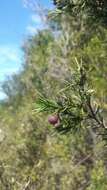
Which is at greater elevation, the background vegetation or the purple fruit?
the purple fruit

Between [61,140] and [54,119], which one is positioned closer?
[54,119]

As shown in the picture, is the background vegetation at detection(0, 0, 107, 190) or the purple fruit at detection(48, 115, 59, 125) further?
the background vegetation at detection(0, 0, 107, 190)

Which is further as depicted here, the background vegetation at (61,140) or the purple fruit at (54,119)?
the background vegetation at (61,140)

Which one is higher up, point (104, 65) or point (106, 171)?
point (104, 65)

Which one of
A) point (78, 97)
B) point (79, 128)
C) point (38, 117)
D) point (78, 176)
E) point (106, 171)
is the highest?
point (78, 97)

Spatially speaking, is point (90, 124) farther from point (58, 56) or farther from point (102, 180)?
point (58, 56)

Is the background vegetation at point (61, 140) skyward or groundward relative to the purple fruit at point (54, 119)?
groundward

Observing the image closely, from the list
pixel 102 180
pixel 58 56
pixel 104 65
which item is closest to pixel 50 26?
pixel 58 56

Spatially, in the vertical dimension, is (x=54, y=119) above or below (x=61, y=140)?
above

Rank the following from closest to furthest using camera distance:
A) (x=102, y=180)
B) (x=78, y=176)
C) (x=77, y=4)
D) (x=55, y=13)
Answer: (x=77, y=4) < (x=55, y=13) < (x=102, y=180) < (x=78, y=176)

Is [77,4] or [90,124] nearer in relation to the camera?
[90,124]

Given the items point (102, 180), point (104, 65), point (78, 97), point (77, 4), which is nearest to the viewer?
point (78, 97)
